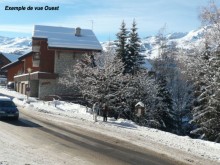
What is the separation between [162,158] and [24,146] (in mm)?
5952

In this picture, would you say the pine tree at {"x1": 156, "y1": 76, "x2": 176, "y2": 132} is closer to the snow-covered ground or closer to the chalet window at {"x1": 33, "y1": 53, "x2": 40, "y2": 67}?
the chalet window at {"x1": 33, "y1": 53, "x2": 40, "y2": 67}

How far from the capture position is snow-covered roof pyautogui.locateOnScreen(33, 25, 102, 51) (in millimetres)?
58537

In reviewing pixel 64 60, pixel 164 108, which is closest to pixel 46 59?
pixel 64 60

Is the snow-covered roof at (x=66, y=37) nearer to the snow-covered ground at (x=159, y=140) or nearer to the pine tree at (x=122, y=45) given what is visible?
the pine tree at (x=122, y=45)

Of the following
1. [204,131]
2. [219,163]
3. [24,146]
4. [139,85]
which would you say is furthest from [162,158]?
[139,85]

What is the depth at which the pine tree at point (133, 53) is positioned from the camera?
5145 cm

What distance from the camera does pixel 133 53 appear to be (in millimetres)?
51969

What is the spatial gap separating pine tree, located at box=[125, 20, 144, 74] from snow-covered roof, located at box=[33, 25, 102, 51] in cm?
841

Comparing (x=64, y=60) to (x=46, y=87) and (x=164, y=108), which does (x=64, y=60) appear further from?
(x=164, y=108)

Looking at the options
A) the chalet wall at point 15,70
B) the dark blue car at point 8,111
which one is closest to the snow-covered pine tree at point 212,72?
the dark blue car at point 8,111

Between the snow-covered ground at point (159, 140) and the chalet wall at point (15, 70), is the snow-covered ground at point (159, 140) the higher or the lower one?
the lower one

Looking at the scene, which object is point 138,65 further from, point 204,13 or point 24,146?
point 24,146

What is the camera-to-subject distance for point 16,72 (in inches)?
3167

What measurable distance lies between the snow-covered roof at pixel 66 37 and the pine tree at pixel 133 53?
8411 mm
